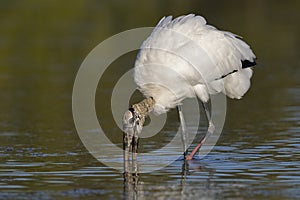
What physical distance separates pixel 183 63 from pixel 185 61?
1.9 inches

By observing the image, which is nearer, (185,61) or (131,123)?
(131,123)

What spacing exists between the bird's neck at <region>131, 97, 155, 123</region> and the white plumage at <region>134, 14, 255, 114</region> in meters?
0.11

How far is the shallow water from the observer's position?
922 centimetres

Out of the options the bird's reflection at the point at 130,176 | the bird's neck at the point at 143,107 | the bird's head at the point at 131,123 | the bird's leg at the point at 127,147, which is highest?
the bird's neck at the point at 143,107

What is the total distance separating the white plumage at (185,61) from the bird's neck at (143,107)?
0.11 metres

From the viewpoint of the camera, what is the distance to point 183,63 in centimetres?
1125

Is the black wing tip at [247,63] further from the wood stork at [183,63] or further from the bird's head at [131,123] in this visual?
the bird's head at [131,123]

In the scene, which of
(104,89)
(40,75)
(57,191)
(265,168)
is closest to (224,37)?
(265,168)

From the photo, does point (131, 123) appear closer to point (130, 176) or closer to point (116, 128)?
point (130, 176)

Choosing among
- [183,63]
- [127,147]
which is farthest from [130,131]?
[183,63]

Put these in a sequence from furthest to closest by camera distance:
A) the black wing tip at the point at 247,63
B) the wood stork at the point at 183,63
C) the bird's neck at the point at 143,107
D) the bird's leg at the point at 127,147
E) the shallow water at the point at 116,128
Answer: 1. the black wing tip at the point at 247,63
2. the wood stork at the point at 183,63
3. the bird's neck at the point at 143,107
4. the bird's leg at the point at 127,147
5. the shallow water at the point at 116,128

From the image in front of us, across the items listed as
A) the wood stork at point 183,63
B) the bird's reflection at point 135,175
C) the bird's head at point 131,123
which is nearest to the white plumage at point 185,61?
the wood stork at point 183,63

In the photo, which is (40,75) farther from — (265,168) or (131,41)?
(265,168)

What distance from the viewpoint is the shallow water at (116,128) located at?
922cm
